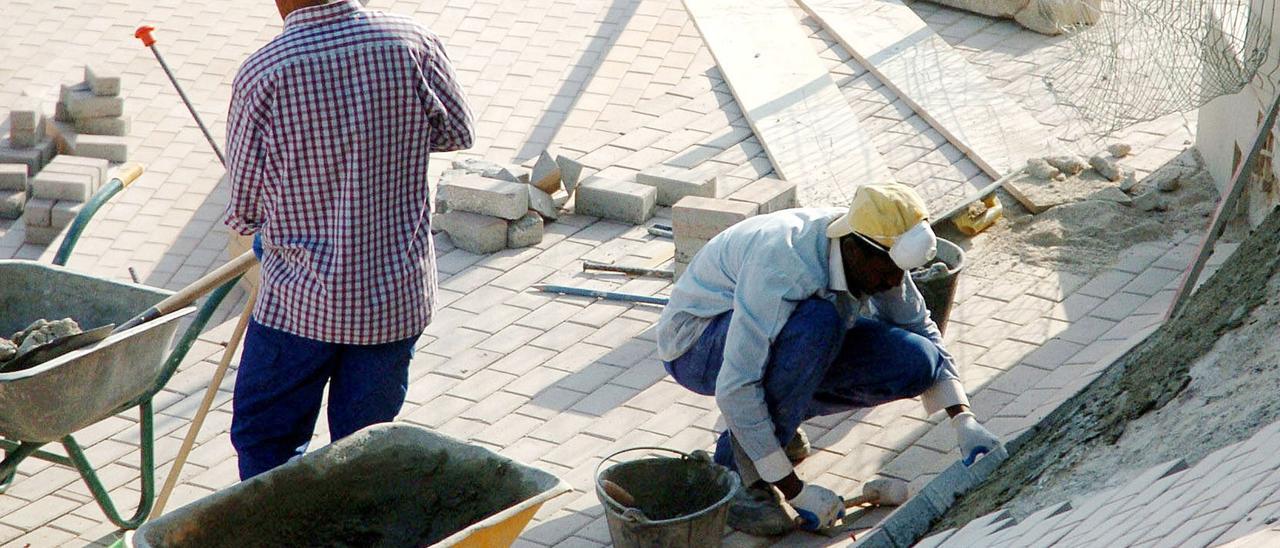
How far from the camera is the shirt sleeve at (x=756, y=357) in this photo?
4.41m

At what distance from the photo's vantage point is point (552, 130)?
8.59 metres

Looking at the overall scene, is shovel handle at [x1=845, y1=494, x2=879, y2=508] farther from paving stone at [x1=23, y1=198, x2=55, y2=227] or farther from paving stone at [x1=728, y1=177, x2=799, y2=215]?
paving stone at [x1=23, y1=198, x2=55, y2=227]

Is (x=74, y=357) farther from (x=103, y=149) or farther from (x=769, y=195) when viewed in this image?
(x=103, y=149)

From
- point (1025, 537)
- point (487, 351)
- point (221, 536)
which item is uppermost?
point (1025, 537)

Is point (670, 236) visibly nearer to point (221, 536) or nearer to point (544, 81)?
point (544, 81)

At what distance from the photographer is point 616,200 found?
286 inches

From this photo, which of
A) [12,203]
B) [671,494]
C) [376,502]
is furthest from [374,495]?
[12,203]

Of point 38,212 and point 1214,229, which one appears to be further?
point 38,212

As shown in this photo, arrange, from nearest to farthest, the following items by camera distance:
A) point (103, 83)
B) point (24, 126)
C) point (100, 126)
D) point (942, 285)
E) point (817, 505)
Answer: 1. point (817, 505)
2. point (942, 285)
3. point (24, 126)
4. point (103, 83)
5. point (100, 126)

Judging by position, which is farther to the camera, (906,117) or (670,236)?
(906,117)

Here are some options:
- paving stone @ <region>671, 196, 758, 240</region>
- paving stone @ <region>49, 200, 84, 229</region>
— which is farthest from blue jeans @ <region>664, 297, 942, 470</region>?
paving stone @ <region>49, 200, 84, 229</region>

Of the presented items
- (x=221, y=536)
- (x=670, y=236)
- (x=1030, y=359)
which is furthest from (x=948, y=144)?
(x=221, y=536)

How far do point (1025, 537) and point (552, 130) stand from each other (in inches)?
220

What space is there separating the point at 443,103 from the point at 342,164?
359 mm
